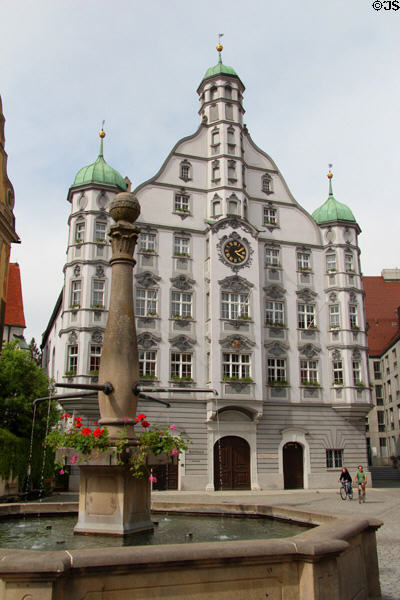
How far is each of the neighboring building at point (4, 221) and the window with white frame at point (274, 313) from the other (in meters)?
18.3

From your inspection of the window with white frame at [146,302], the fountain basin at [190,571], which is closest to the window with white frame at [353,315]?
the window with white frame at [146,302]

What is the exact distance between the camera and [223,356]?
120ft

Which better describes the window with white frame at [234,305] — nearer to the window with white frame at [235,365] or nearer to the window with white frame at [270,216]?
the window with white frame at [235,365]

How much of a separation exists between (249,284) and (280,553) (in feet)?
106

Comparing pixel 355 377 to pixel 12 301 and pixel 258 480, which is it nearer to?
pixel 258 480

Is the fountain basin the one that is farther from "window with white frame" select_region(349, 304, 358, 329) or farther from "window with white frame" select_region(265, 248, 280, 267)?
"window with white frame" select_region(349, 304, 358, 329)

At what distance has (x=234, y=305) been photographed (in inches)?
1485

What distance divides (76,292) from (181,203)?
977cm

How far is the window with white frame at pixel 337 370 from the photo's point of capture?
39.6m

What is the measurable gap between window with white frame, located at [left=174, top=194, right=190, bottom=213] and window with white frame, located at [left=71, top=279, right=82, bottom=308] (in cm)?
870

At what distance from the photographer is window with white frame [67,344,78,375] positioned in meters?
34.5

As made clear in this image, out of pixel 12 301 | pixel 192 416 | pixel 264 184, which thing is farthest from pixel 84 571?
pixel 12 301

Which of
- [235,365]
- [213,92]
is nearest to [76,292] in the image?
[235,365]

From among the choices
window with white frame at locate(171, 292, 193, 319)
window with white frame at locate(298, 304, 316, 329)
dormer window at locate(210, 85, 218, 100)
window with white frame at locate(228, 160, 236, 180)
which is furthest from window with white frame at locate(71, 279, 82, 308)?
dormer window at locate(210, 85, 218, 100)
